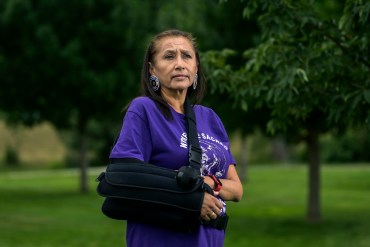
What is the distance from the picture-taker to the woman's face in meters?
3.50

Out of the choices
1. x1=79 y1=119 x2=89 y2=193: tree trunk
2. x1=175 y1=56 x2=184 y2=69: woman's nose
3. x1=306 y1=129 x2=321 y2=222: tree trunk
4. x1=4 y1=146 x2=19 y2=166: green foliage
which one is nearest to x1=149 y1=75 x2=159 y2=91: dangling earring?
x1=175 y1=56 x2=184 y2=69: woman's nose

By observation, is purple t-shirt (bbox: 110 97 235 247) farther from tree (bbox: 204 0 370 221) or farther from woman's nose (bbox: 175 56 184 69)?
tree (bbox: 204 0 370 221)

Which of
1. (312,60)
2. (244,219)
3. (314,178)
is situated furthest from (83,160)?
(312,60)

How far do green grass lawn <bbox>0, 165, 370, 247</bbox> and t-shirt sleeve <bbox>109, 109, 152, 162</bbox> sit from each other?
10.1 metres

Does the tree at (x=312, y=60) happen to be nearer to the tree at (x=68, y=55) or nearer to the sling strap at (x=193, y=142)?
the sling strap at (x=193, y=142)

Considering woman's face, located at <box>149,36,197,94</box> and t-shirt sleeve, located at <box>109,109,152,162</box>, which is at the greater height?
woman's face, located at <box>149,36,197,94</box>

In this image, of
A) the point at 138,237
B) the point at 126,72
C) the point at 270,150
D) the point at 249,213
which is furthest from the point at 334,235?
the point at 270,150

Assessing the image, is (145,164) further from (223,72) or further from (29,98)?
(29,98)

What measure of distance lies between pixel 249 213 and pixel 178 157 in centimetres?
1708

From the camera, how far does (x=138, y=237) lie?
338cm

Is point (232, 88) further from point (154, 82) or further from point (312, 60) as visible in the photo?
point (154, 82)

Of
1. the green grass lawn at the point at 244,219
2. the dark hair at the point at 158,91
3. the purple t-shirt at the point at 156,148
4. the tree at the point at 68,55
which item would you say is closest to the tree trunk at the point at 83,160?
the green grass lawn at the point at 244,219

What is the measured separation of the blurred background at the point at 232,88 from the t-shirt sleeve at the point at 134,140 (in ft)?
9.36

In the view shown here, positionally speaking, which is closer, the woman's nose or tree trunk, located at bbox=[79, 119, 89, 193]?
the woman's nose
